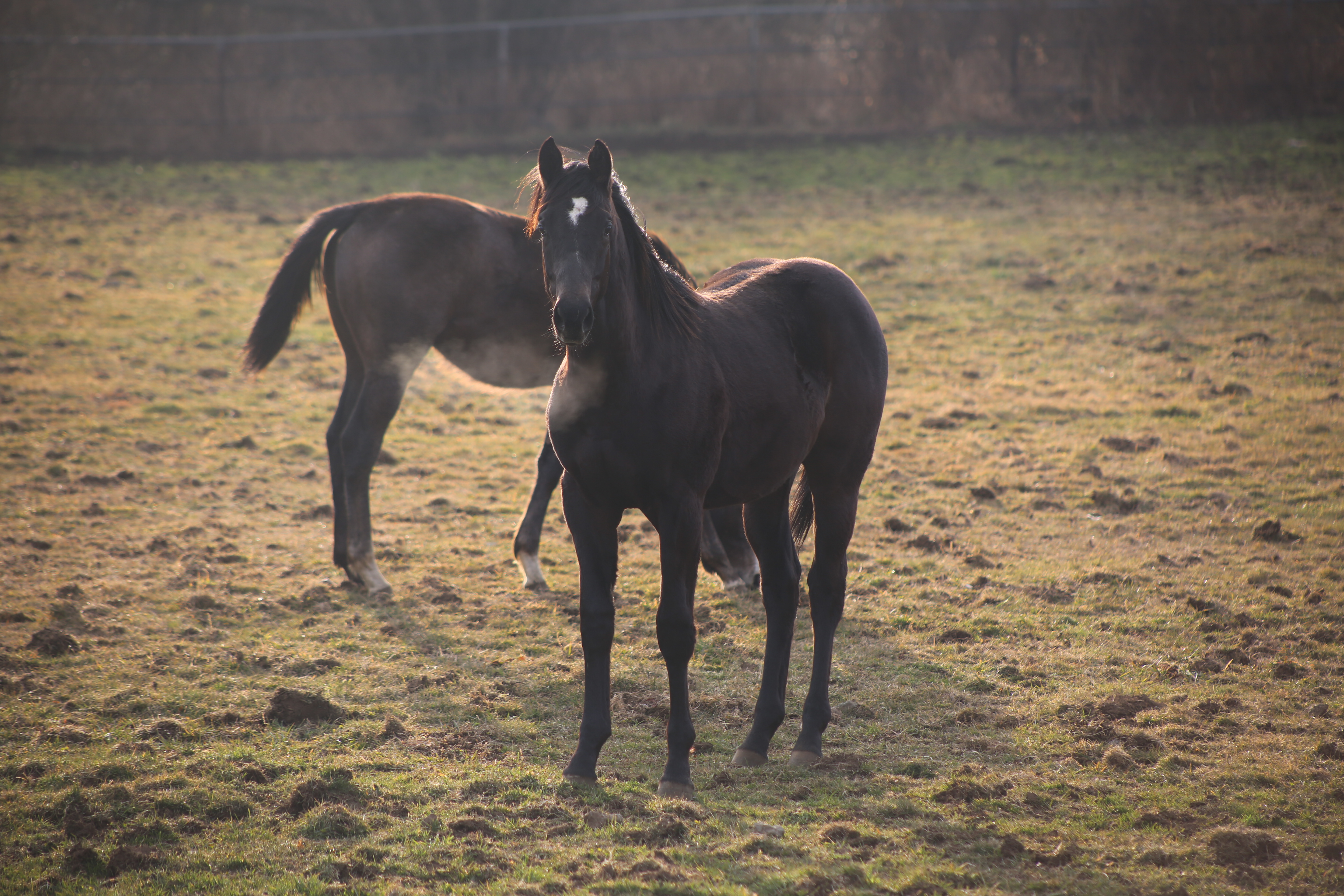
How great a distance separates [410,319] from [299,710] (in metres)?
2.62

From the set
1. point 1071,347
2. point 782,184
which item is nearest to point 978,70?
point 782,184

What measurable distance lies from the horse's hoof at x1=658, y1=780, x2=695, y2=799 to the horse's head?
1.62m

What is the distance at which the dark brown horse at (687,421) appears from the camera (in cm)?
363

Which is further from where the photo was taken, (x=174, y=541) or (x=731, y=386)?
(x=174, y=541)

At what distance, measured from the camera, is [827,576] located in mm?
4359

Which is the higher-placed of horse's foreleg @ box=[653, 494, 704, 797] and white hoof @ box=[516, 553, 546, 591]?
horse's foreleg @ box=[653, 494, 704, 797]

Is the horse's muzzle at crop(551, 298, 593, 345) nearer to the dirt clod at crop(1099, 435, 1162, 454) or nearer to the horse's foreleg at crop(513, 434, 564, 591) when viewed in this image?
the horse's foreleg at crop(513, 434, 564, 591)

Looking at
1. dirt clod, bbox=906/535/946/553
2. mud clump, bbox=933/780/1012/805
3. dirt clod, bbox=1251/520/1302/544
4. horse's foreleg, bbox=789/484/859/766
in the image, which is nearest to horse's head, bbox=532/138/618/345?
horse's foreleg, bbox=789/484/859/766

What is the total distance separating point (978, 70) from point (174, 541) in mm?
16862

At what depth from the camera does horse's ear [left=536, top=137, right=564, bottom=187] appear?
358 cm

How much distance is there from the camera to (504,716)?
4680 millimetres

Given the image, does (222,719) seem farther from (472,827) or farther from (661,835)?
(661,835)

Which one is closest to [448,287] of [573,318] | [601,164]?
[601,164]

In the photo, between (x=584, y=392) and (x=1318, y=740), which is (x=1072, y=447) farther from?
(x=584, y=392)
